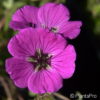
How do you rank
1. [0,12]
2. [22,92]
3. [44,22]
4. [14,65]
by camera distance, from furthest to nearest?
[0,12] → [22,92] → [44,22] → [14,65]

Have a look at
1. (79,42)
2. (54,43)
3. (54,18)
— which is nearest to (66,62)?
(54,43)

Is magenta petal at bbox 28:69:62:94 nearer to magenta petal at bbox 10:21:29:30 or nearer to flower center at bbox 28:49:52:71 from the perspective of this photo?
flower center at bbox 28:49:52:71

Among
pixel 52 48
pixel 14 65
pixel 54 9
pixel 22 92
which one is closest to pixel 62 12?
pixel 54 9

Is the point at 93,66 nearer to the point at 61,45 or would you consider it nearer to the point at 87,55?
the point at 87,55

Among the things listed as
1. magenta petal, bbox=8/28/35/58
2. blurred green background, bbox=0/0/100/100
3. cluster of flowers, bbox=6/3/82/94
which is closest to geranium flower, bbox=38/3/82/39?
cluster of flowers, bbox=6/3/82/94

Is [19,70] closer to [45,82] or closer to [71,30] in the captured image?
[45,82]

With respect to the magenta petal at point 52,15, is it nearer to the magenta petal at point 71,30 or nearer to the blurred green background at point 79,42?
the magenta petal at point 71,30
